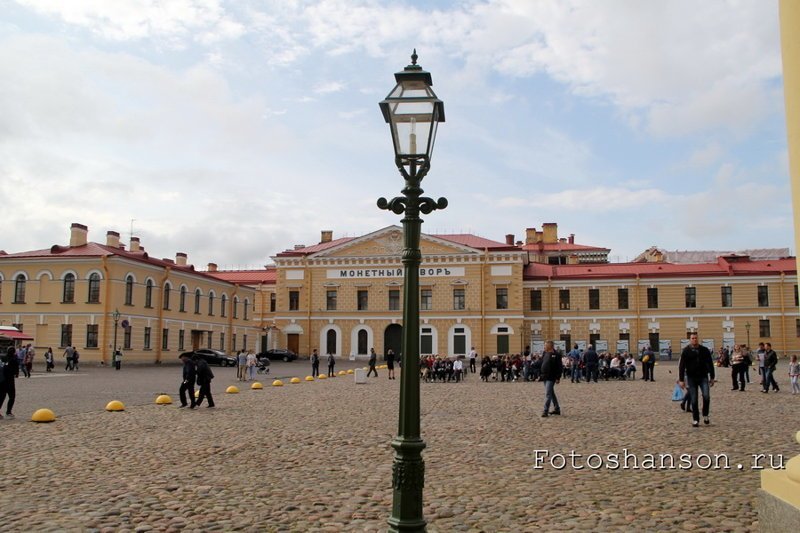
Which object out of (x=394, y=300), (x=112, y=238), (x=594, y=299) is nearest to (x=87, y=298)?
(x=112, y=238)

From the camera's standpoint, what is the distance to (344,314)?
58.7m

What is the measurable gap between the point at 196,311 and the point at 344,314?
41.7 ft

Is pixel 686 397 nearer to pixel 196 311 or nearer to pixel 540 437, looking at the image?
pixel 540 437

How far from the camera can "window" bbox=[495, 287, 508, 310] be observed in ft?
185

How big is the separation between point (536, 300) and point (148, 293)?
29597mm

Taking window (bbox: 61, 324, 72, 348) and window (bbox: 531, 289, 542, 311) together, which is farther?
window (bbox: 531, 289, 542, 311)

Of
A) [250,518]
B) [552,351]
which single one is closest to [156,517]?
[250,518]

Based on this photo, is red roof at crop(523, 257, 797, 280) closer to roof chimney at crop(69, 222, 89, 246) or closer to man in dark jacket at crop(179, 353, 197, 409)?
roof chimney at crop(69, 222, 89, 246)

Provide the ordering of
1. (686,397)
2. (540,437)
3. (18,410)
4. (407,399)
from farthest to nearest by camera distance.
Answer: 1. (18,410)
2. (686,397)
3. (540,437)
4. (407,399)

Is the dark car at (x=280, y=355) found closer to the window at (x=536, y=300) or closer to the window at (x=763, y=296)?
the window at (x=536, y=300)

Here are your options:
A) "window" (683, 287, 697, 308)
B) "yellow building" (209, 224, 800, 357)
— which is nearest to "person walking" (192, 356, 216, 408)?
"yellow building" (209, 224, 800, 357)

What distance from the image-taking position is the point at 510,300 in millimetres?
56031

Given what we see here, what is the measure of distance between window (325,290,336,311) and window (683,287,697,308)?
27526 mm

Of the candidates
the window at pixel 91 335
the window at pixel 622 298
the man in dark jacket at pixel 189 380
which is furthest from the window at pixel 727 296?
the man in dark jacket at pixel 189 380
